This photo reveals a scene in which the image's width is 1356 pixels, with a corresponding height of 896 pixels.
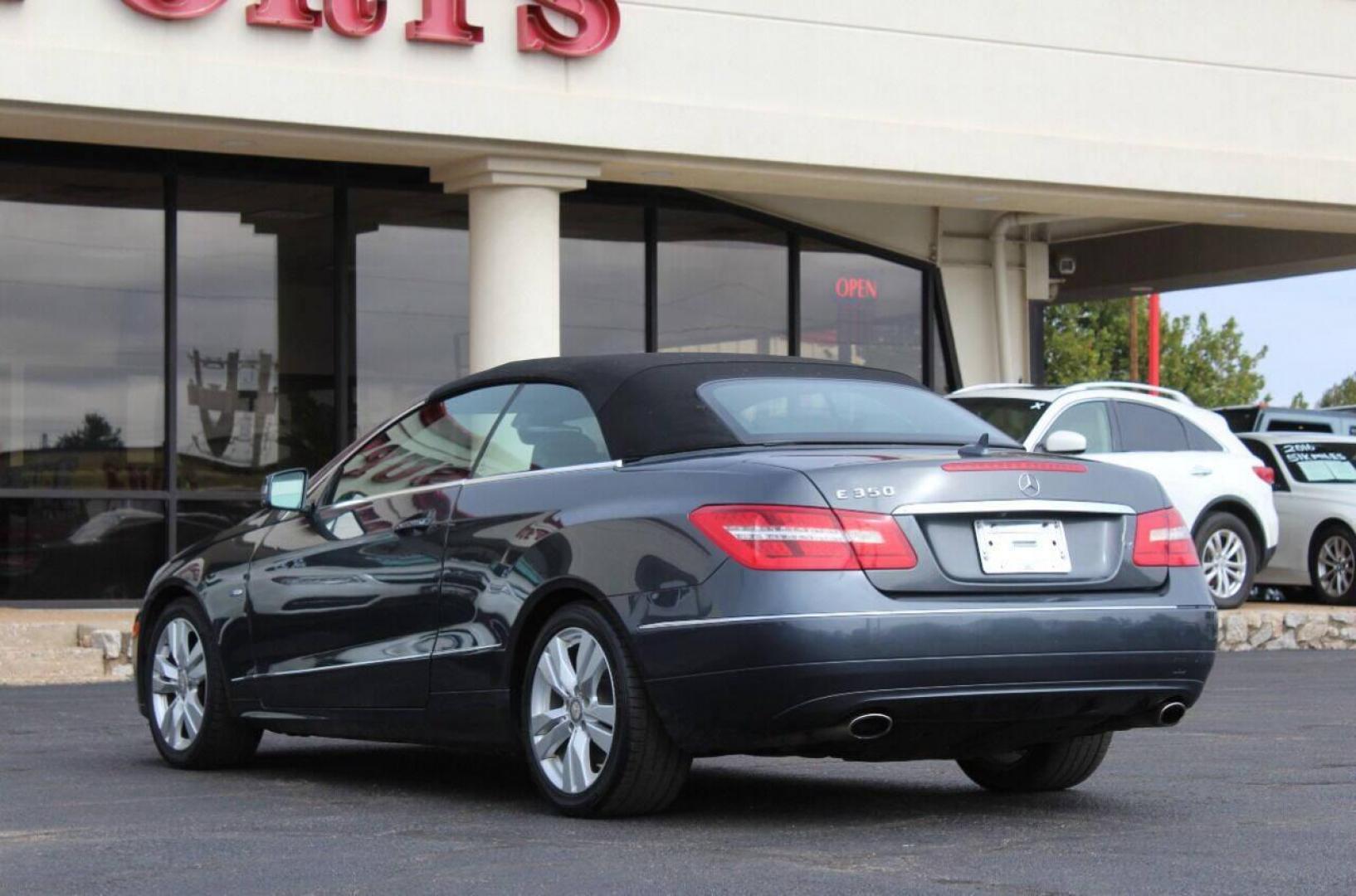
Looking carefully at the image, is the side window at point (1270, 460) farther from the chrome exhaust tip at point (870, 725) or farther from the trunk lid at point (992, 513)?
the chrome exhaust tip at point (870, 725)

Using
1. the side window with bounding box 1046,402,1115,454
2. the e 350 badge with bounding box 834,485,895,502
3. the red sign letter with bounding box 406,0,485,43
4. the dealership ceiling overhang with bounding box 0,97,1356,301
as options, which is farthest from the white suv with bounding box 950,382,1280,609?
the e 350 badge with bounding box 834,485,895,502

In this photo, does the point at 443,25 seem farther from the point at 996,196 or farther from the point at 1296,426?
the point at 1296,426

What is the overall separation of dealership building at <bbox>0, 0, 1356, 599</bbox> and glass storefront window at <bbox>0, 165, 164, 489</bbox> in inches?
0.9

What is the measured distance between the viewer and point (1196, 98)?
2006cm

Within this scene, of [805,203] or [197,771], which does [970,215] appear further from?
[197,771]

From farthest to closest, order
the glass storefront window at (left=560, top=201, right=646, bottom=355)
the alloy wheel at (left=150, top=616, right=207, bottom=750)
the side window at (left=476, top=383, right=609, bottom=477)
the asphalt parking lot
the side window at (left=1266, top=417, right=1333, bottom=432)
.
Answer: the side window at (left=1266, top=417, right=1333, bottom=432) → the glass storefront window at (left=560, top=201, right=646, bottom=355) → the alloy wheel at (left=150, top=616, right=207, bottom=750) → the side window at (left=476, top=383, right=609, bottom=477) → the asphalt parking lot

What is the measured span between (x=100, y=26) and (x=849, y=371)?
365 inches

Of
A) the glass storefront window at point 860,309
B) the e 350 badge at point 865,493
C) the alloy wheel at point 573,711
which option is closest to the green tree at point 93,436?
the glass storefront window at point 860,309

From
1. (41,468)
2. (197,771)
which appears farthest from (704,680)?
(41,468)

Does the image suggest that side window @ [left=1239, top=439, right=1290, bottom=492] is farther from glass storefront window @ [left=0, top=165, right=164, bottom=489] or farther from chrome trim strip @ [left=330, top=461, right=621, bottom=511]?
chrome trim strip @ [left=330, top=461, right=621, bottom=511]

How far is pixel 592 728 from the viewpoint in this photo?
6414 mm

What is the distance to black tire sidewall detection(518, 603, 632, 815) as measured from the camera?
20.5 ft

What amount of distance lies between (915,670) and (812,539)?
458 millimetres

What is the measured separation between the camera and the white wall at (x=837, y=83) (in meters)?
15.3
